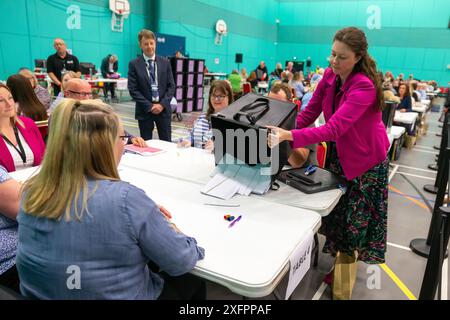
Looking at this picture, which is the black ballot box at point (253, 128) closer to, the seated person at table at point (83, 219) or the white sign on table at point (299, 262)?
the white sign on table at point (299, 262)

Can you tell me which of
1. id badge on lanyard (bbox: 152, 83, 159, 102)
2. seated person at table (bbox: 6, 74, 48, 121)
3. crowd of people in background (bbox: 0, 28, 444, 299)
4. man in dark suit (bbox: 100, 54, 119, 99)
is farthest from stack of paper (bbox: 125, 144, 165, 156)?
man in dark suit (bbox: 100, 54, 119, 99)

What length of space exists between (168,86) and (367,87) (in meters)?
3.10

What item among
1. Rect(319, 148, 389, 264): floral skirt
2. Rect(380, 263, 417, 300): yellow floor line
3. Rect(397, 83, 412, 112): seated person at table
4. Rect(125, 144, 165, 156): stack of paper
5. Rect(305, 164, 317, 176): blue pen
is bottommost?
Rect(380, 263, 417, 300): yellow floor line

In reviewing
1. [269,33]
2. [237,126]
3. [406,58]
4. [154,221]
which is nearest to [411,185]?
[237,126]

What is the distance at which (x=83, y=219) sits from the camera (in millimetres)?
986

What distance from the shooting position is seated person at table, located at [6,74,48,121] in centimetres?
306

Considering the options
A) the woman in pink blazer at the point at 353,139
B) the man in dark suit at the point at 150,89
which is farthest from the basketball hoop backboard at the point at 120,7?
the woman in pink blazer at the point at 353,139

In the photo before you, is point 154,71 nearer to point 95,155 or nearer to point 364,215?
point 364,215

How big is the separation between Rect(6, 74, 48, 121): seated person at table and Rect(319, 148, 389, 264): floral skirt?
2662 millimetres

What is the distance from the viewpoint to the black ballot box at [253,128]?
174 centimetres

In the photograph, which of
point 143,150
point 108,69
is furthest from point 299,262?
point 108,69

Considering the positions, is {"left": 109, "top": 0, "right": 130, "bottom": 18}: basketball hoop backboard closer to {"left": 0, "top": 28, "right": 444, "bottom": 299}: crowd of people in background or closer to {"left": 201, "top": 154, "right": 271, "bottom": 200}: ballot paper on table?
{"left": 0, "top": 28, "right": 444, "bottom": 299}: crowd of people in background

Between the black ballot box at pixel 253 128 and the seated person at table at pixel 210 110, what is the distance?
0.80m
